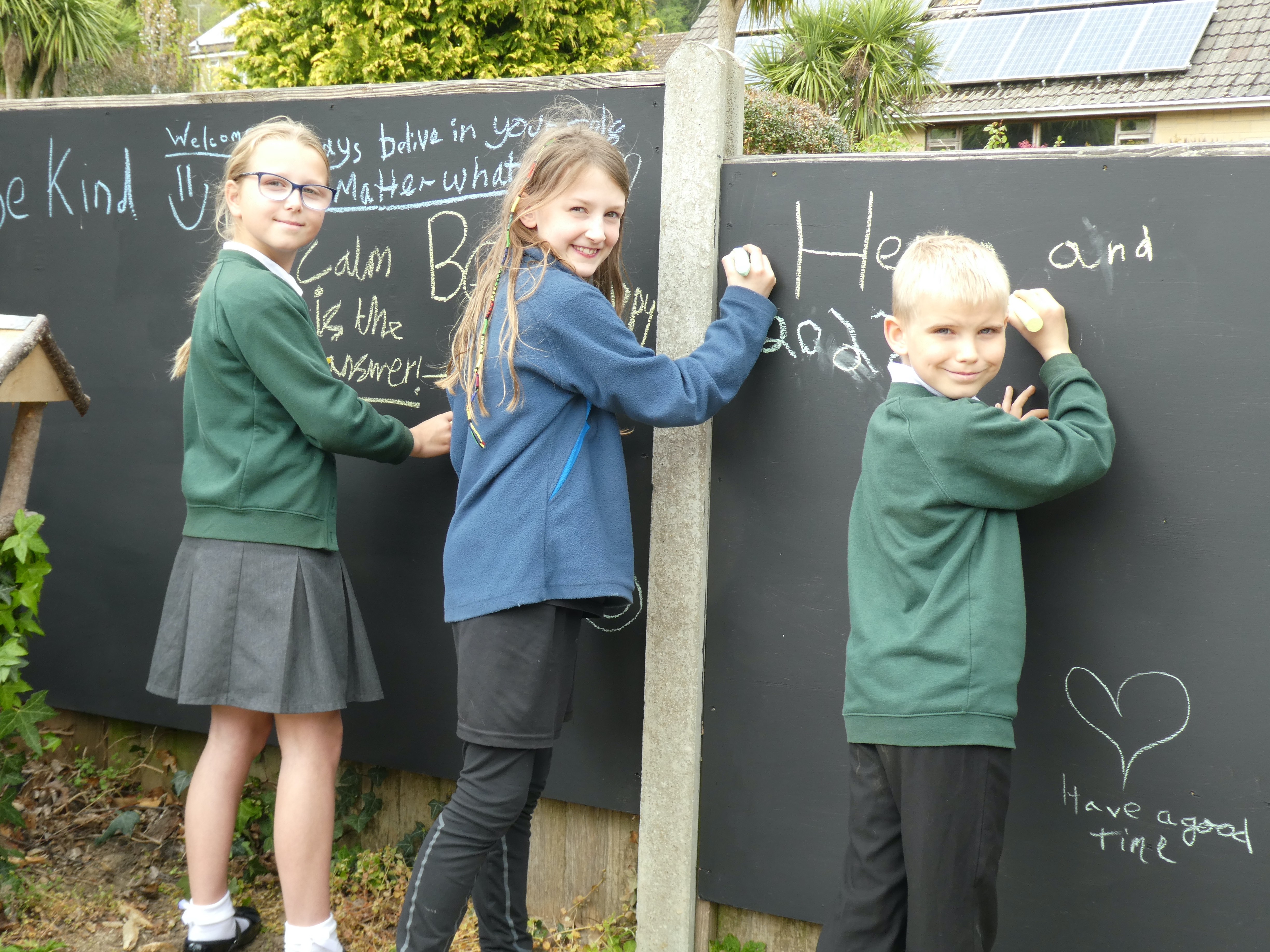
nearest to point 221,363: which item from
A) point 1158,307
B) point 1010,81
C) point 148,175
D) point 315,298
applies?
point 315,298

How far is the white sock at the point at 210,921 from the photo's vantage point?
2529mm

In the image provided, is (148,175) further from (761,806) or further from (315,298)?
(761,806)

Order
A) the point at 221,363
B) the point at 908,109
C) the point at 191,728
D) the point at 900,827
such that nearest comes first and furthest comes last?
1. the point at 900,827
2. the point at 221,363
3. the point at 191,728
4. the point at 908,109

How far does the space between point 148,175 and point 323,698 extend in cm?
171

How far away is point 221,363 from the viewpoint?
2293mm

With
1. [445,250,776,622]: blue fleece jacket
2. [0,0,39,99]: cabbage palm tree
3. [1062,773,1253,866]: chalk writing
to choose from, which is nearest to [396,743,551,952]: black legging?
[445,250,776,622]: blue fleece jacket

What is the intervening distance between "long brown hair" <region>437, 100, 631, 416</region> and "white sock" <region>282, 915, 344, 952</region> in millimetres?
1293

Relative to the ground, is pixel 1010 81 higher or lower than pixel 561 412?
higher

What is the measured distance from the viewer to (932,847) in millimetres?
1774

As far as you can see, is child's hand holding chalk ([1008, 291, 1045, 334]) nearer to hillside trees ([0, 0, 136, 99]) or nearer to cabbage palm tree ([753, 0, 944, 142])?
cabbage palm tree ([753, 0, 944, 142])

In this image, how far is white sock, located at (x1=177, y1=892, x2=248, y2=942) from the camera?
2.53 m

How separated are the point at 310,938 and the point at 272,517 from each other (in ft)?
3.22

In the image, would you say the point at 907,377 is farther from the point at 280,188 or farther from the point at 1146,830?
the point at 280,188

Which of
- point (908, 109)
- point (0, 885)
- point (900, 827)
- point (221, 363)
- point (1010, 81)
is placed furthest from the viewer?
point (1010, 81)
